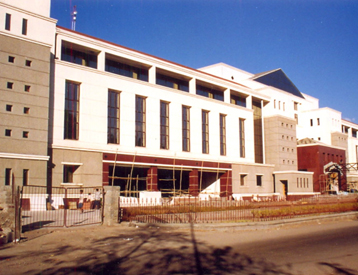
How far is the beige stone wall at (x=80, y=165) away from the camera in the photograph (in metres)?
30.8

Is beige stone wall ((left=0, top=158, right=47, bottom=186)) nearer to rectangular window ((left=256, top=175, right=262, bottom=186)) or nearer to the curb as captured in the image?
the curb

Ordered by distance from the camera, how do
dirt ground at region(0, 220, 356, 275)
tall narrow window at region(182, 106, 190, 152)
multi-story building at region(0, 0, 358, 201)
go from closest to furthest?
dirt ground at region(0, 220, 356, 275) → multi-story building at region(0, 0, 358, 201) → tall narrow window at region(182, 106, 190, 152)

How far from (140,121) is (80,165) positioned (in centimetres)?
918

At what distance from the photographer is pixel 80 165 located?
3250 centimetres

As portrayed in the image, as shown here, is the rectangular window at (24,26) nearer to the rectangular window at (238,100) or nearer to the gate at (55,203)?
the gate at (55,203)

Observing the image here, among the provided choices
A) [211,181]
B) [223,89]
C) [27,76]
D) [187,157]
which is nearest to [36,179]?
[27,76]

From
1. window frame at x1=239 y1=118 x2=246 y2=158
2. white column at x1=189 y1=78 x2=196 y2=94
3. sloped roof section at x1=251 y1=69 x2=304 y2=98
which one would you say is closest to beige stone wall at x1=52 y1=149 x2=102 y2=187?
white column at x1=189 y1=78 x2=196 y2=94

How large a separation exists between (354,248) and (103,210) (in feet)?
36.6

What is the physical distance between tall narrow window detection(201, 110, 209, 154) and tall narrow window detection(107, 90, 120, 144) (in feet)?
41.4

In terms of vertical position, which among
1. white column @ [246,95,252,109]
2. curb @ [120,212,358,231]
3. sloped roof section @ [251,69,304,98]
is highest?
sloped roof section @ [251,69,304,98]

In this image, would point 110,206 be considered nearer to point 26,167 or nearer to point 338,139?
point 26,167

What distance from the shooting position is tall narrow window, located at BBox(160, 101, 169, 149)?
4112 centimetres

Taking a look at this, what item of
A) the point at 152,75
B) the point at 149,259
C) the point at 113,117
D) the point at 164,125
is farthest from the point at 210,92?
the point at 149,259

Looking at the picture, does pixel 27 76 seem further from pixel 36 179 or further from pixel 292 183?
pixel 292 183
